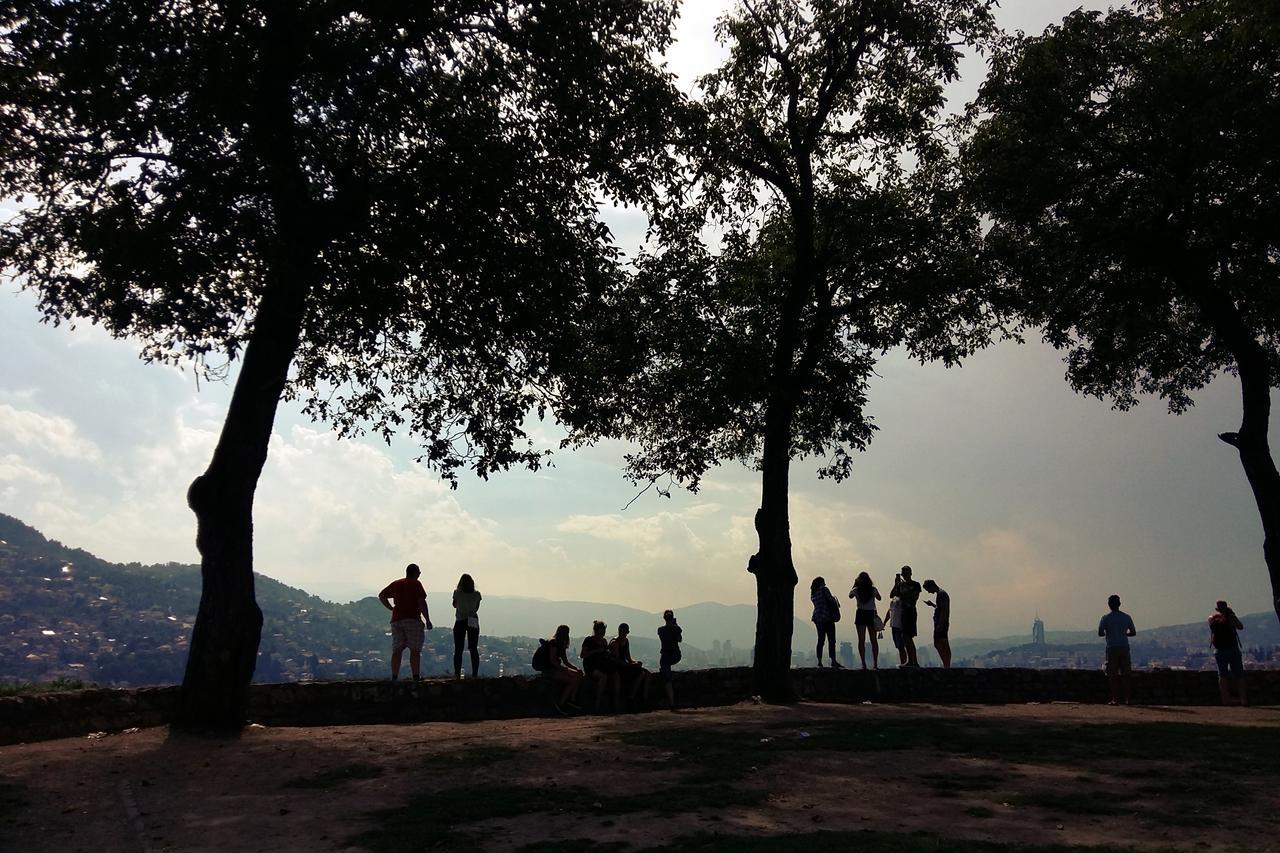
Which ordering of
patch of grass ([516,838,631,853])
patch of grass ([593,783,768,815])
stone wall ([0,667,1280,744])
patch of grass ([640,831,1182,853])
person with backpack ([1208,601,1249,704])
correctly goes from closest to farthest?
1. patch of grass ([640,831,1182,853])
2. patch of grass ([516,838,631,853])
3. patch of grass ([593,783,768,815])
4. stone wall ([0,667,1280,744])
5. person with backpack ([1208,601,1249,704])

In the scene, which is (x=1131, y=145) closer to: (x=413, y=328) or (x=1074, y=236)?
(x=1074, y=236)

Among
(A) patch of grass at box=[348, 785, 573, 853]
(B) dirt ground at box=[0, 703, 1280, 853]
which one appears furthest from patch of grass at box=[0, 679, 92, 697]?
(A) patch of grass at box=[348, 785, 573, 853]

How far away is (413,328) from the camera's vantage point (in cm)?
1598

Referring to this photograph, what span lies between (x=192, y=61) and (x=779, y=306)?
41.0 ft

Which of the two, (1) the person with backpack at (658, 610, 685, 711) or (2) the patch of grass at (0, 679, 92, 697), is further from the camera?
(1) the person with backpack at (658, 610, 685, 711)

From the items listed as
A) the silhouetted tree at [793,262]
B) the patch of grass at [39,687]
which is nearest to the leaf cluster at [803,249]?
the silhouetted tree at [793,262]

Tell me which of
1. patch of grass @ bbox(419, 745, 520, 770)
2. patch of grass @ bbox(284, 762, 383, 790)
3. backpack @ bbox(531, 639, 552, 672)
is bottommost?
patch of grass @ bbox(284, 762, 383, 790)

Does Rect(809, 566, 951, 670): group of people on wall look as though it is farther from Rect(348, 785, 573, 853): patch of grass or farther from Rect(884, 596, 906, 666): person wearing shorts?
Rect(348, 785, 573, 853): patch of grass

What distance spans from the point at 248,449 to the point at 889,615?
14.5 metres

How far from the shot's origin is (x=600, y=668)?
1719 centimetres

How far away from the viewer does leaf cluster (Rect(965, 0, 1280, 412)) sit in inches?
709

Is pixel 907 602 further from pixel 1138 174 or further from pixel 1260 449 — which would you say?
pixel 1138 174

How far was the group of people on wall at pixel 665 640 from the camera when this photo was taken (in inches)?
662

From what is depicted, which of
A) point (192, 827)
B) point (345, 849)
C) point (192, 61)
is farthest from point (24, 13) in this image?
point (345, 849)
